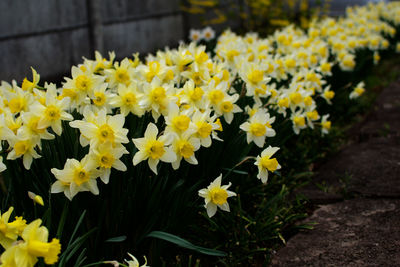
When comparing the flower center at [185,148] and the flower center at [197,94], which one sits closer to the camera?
the flower center at [185,148]

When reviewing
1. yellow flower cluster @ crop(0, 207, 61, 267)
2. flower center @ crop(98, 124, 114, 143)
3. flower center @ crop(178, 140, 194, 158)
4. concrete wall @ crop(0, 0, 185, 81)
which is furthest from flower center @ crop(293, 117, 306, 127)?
concrete wall @ crop(0, 0, 185, 81)

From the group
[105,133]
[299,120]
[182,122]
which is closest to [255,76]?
[299,120]

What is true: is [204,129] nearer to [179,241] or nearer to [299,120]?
[179,241]

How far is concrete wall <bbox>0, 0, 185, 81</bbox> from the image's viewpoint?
423 centimetres

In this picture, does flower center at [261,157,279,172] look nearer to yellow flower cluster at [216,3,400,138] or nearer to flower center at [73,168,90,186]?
yellow flower cluster at [216,3,400,138]

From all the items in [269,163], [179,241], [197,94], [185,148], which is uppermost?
[197,94]

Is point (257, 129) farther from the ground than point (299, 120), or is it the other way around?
point (257, 129)

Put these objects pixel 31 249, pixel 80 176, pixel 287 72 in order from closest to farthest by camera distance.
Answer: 1. pixel 31 249
2. pixel 80 176
3. pixel 287 72

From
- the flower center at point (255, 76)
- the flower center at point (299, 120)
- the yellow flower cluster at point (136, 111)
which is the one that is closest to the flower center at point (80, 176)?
the yellow flower cluster at point (136, 111)

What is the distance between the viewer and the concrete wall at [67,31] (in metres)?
4.23

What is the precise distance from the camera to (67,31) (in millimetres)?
4801

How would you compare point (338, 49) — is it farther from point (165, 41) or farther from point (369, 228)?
point (165, 41)

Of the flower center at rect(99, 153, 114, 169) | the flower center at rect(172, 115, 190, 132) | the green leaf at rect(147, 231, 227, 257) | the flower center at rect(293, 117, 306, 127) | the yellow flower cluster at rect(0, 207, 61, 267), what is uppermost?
the flower center at rect(172, 115, 190, 132)

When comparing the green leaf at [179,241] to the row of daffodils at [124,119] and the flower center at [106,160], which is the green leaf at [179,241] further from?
the flower center at [106,160]
